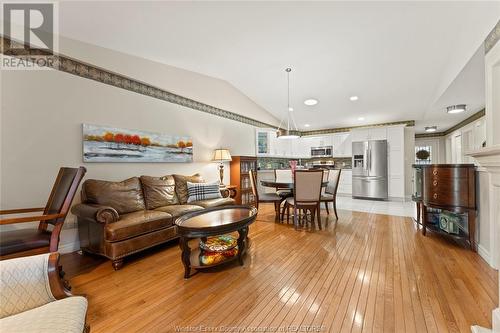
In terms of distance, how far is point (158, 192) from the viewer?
10.9ft

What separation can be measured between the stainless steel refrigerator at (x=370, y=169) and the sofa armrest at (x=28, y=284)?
700 cm

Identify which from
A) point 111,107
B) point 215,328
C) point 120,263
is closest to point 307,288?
point 215,328

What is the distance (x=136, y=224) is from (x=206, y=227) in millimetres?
991

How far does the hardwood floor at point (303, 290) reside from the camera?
4.91 ft

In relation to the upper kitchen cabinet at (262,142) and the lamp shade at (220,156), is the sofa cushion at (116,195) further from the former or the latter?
the upper kitchen cabinet at (262,142)

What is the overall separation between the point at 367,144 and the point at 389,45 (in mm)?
3546

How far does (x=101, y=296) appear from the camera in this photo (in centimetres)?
181

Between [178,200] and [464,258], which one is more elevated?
[178,200]

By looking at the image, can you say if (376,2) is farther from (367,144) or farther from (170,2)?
(367,144)

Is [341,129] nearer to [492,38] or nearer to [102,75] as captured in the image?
[492,38]

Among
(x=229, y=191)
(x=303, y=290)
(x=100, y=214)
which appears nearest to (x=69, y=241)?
(x=100, y=214)

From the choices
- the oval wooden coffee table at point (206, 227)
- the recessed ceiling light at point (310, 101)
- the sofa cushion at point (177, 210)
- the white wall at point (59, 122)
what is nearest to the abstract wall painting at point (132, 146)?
the white wall at point (59, 122)

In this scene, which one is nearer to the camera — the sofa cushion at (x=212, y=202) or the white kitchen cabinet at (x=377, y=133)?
the sofa cushion at (x=212, y=202)

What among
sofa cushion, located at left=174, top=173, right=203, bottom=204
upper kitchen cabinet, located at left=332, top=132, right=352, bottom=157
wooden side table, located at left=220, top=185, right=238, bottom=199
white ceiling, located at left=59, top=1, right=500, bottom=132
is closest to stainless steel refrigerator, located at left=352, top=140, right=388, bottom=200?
upper kitchen cabinet, located at left=332, top=132, right=352, bottom=157
